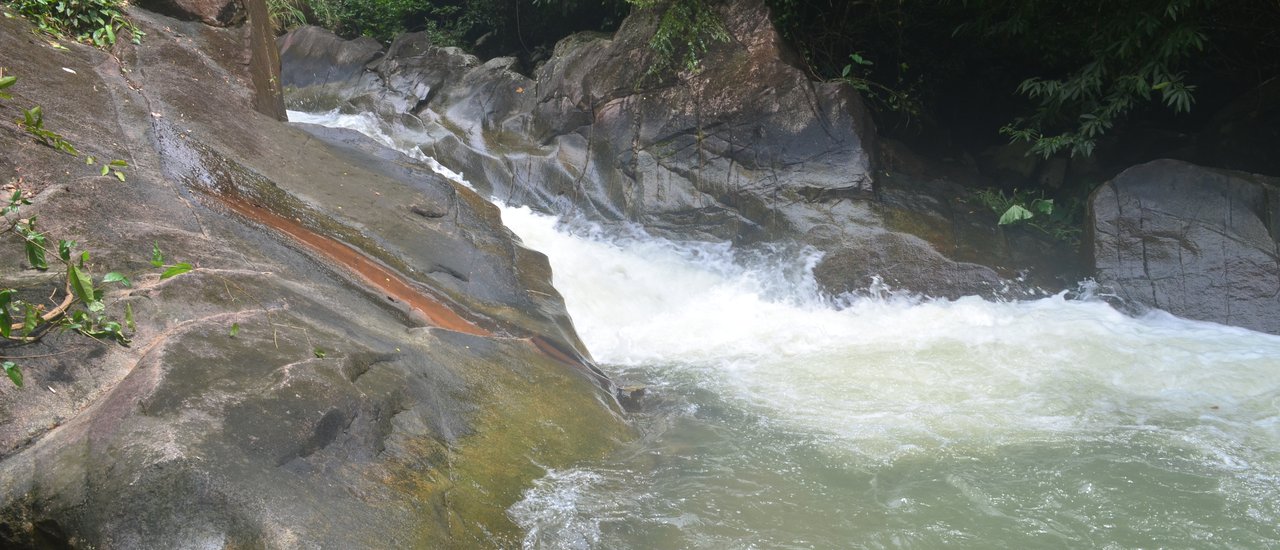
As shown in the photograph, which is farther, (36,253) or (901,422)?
(901,422)

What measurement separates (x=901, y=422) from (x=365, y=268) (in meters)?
3.13

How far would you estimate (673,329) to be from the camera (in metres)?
7.30

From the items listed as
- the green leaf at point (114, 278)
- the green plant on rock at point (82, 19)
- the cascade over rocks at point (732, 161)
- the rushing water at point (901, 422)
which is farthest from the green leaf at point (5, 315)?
the cascade over rocks at point (732, 161)

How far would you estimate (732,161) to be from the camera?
28.9ft

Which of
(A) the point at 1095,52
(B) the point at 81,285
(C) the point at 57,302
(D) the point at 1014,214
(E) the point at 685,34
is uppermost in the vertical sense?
(A) the point at 1095,52

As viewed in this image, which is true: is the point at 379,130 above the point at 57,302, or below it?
above

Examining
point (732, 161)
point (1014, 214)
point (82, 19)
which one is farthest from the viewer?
point (732, 161)

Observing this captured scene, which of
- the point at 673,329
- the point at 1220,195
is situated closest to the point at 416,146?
the point at 673,329

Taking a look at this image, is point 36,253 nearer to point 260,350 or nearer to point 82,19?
point 260,350

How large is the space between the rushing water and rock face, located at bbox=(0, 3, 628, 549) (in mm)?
507

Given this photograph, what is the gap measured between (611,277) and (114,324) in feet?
16.7

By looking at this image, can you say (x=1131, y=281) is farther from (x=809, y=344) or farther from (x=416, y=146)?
(x=416, y=146)

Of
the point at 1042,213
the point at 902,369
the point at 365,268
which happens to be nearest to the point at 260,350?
the point at 365,268

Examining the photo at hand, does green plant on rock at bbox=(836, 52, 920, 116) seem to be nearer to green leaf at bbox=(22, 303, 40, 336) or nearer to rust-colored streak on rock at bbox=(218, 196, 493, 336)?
rust-colored streak on rock at bbox=(218, 196, 493, 336)
